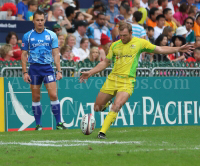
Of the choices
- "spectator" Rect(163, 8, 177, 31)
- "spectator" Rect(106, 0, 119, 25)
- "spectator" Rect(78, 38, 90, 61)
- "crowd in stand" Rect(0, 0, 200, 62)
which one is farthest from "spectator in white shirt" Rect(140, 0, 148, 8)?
"spectator" Rect(78, 38, 90, 61)

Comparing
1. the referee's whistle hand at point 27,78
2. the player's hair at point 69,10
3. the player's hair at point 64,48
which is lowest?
the referee's whistle hand at point 27,78

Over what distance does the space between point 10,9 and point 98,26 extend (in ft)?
9.67

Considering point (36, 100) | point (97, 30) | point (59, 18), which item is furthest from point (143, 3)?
point (36, 100)

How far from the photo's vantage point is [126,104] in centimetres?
1338

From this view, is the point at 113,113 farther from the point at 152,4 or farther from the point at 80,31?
the point at 152,4

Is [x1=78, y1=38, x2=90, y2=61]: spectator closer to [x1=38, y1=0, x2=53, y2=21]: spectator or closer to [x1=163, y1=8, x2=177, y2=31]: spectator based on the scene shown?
[x1=38, y1=0, x2=53, y2=21]: spectator

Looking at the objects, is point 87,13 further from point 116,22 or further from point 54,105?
point 54,105

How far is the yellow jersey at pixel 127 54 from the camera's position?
9.49 m

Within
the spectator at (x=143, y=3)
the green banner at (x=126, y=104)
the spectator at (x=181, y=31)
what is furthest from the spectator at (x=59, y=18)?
the spectator at (x=181, y=31)

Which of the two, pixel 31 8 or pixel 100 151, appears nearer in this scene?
pixel 100 151

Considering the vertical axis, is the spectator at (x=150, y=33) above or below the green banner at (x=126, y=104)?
above

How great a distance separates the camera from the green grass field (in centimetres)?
614

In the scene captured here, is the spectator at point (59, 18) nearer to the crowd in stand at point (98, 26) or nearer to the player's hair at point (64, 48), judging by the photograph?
the crowd in stand at point (98, 26)

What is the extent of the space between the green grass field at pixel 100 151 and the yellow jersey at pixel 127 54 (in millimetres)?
1419
